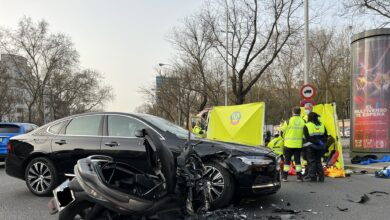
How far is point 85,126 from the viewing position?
7125 mm

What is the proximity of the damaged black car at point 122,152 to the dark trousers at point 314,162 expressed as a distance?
295 centimetres

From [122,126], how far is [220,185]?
2085 mm

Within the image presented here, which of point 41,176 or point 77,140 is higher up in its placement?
point 77,140

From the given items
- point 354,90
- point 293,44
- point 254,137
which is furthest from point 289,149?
point 293,44

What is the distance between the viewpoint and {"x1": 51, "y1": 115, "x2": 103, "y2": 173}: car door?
679 centimetres

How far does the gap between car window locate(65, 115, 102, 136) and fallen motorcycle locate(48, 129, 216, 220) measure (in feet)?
9.31

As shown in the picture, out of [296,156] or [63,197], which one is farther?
[296,156]

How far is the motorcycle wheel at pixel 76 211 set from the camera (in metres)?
3.85

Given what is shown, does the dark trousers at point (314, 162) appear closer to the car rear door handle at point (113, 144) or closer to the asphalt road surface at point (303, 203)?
the asphalt road surface at point (303, 203)

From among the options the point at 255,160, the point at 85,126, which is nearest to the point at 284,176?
the point at 255,160

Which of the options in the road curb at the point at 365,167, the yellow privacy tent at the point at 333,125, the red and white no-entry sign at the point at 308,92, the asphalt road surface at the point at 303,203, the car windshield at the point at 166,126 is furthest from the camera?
the red and white no-entry sign at the point at 308,92

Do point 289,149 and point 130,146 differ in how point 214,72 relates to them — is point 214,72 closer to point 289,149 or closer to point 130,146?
point 289,149

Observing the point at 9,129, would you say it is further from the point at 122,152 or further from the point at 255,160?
the point at 255,160

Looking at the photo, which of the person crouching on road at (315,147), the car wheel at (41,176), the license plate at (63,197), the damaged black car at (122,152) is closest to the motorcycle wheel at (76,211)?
the license plate at (63,197)
